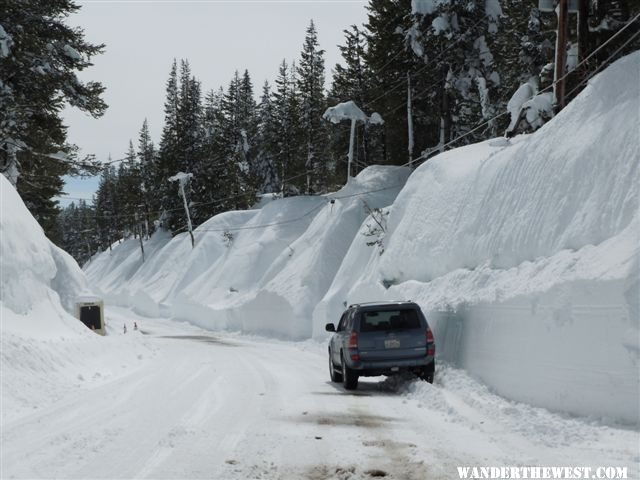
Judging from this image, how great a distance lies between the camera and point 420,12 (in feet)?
115

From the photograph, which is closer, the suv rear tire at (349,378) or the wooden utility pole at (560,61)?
the suv rear tire at (349,378)

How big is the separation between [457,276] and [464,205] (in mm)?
3707

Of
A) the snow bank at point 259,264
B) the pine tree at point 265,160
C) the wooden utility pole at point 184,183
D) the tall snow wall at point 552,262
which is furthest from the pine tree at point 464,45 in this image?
the pine tree at point 265,160

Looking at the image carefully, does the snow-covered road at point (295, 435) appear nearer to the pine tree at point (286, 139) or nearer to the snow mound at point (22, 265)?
the snow mound at point (22, 265)

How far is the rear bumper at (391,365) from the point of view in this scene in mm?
13203

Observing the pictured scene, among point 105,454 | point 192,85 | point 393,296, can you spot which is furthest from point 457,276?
point 192,85

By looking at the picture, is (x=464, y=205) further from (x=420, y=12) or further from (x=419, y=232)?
(x=420, y=12)

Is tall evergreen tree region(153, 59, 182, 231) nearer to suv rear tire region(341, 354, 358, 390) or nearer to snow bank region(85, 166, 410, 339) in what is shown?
snow bank region(85, 166, 410, 339)

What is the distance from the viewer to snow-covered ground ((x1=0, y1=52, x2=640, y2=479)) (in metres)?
7.38

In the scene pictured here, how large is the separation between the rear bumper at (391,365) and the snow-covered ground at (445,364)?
0.34 meters

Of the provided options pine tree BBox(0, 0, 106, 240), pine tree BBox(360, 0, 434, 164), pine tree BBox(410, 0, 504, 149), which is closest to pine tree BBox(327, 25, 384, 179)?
pine tree BBox(360, 0, 434, 164)

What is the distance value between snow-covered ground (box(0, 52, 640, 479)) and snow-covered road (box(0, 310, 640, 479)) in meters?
0.04

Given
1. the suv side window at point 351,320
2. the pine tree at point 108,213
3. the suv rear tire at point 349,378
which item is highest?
the pine tree at point 108,213

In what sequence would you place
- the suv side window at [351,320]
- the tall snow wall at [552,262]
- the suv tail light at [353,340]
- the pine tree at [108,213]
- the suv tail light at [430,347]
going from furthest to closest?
the pine tree at [108,213]
the suv side window at [351,320]
the suv tail light at [353,340]
the suv tail light at [430,347]
the tall snow wall at [552,262]
